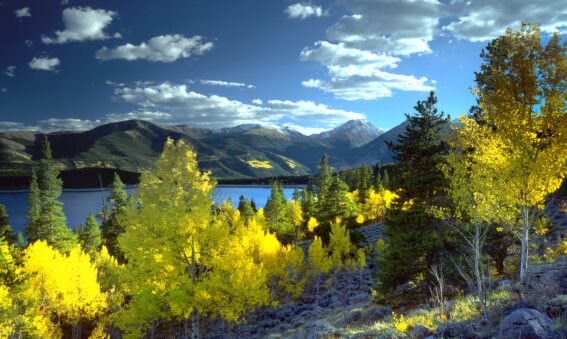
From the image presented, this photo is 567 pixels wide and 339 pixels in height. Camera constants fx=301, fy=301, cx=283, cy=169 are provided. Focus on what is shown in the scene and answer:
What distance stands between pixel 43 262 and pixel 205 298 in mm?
25093

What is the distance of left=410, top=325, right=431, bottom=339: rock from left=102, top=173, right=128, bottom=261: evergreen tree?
50.8 metres

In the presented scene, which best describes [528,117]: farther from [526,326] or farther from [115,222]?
[115,222]

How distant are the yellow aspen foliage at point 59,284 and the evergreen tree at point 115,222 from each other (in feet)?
63.1

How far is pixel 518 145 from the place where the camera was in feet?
45.1

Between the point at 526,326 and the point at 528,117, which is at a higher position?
the point at 528,117

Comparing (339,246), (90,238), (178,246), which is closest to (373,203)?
(339,246)

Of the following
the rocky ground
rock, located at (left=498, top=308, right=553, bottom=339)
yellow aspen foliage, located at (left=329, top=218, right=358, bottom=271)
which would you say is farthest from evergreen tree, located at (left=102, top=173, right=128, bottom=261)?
rock, located at (left=498, top=308, right=553, bottom=339)

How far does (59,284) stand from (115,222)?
2481 cm

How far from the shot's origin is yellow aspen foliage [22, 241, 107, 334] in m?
29.5

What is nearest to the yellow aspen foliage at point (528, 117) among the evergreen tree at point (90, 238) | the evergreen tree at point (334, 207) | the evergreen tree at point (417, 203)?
the evergreen tree at point (417, 203)

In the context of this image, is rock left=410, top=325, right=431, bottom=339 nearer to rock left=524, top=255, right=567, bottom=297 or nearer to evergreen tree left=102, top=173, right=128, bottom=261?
rock left=524, top=255, right=567, bottom=297

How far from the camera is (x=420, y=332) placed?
8.84m

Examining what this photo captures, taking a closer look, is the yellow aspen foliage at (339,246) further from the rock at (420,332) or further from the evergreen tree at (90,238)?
the evergreen tree at (90,238)

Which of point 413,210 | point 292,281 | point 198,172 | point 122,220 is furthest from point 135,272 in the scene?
point 292,281
